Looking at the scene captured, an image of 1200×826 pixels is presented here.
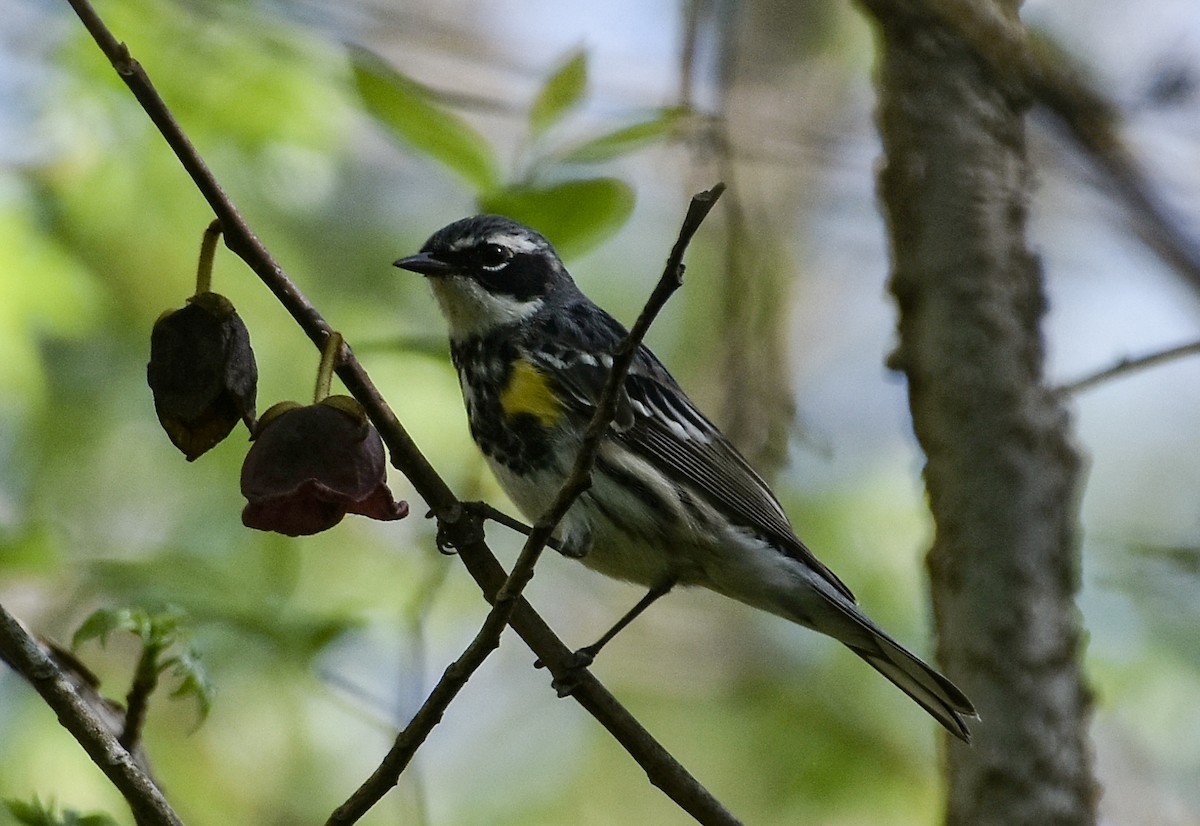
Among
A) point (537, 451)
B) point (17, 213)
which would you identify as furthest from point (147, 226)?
point (537, 451)

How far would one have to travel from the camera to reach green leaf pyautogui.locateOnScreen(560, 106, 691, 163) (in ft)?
9.04

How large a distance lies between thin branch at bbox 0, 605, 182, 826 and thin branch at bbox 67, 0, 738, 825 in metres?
0.57

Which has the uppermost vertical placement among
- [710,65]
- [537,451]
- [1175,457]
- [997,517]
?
[1175,457]

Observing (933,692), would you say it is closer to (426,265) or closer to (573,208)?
(573,208)

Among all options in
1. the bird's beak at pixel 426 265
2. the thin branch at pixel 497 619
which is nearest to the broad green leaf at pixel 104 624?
the thin branch at pixel 497 619

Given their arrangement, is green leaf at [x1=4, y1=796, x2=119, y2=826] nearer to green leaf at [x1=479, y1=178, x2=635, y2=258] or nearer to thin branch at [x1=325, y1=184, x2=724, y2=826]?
thin branch at [x1=325, y1=184, x2=724, y2=826]

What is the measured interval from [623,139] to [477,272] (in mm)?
1220

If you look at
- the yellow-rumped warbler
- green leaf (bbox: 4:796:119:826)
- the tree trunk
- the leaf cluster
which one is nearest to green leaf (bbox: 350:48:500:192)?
the leaf cluster

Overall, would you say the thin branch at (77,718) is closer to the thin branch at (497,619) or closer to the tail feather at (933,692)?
the thin branch at (497,619)

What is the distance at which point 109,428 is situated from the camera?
666 centimetres

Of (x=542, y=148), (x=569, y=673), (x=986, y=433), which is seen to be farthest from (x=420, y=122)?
(x=986, y=433)

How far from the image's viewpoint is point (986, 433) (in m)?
3.55

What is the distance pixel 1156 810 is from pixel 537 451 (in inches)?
99.3

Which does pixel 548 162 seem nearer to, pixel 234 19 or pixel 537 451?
pixel 537 451
